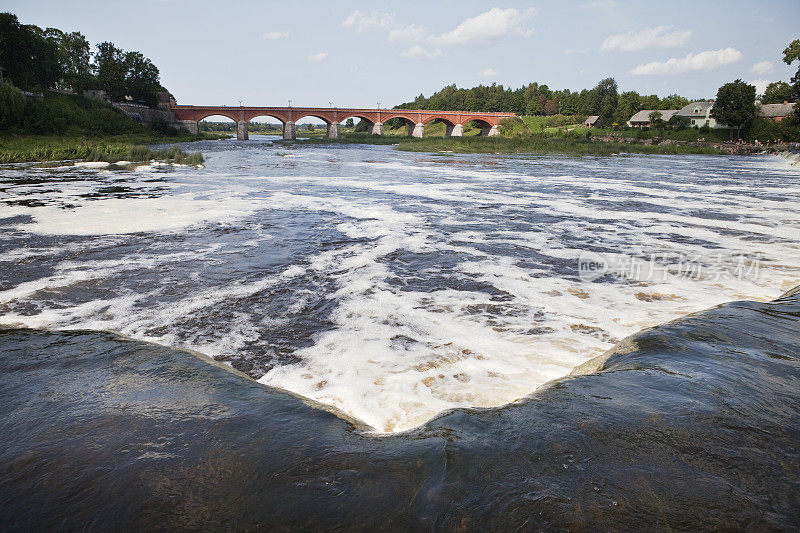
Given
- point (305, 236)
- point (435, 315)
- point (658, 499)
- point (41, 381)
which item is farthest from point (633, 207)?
point (41, 381)

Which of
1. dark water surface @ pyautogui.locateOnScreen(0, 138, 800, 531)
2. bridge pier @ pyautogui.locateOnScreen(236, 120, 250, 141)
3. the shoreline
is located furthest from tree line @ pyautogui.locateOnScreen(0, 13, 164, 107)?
dark water surface @ pyautogui.locateOnScreen(0, 138, 800, 531)

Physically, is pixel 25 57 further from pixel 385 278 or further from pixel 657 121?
pixel 657 121

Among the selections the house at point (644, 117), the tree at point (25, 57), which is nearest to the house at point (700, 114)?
the house at point (644, 117)

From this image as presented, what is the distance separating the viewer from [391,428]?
166 inches

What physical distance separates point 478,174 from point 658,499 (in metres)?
32.5

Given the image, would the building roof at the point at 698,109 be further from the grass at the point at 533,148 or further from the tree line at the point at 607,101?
the grass at the point at 533,148

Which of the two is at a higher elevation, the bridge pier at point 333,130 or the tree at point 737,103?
the tree at point 737,103

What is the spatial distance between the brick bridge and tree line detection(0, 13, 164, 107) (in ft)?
26.9

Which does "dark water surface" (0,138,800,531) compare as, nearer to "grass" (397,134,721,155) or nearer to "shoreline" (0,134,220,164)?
"shoreline" (0,134,220,164)

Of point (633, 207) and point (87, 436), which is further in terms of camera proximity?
point (633, 207)

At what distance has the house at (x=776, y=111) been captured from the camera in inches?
3663

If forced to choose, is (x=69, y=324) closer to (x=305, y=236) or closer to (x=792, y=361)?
(x=305, y=236)

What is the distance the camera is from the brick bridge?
3617 inches

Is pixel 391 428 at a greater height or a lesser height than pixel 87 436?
lesser
